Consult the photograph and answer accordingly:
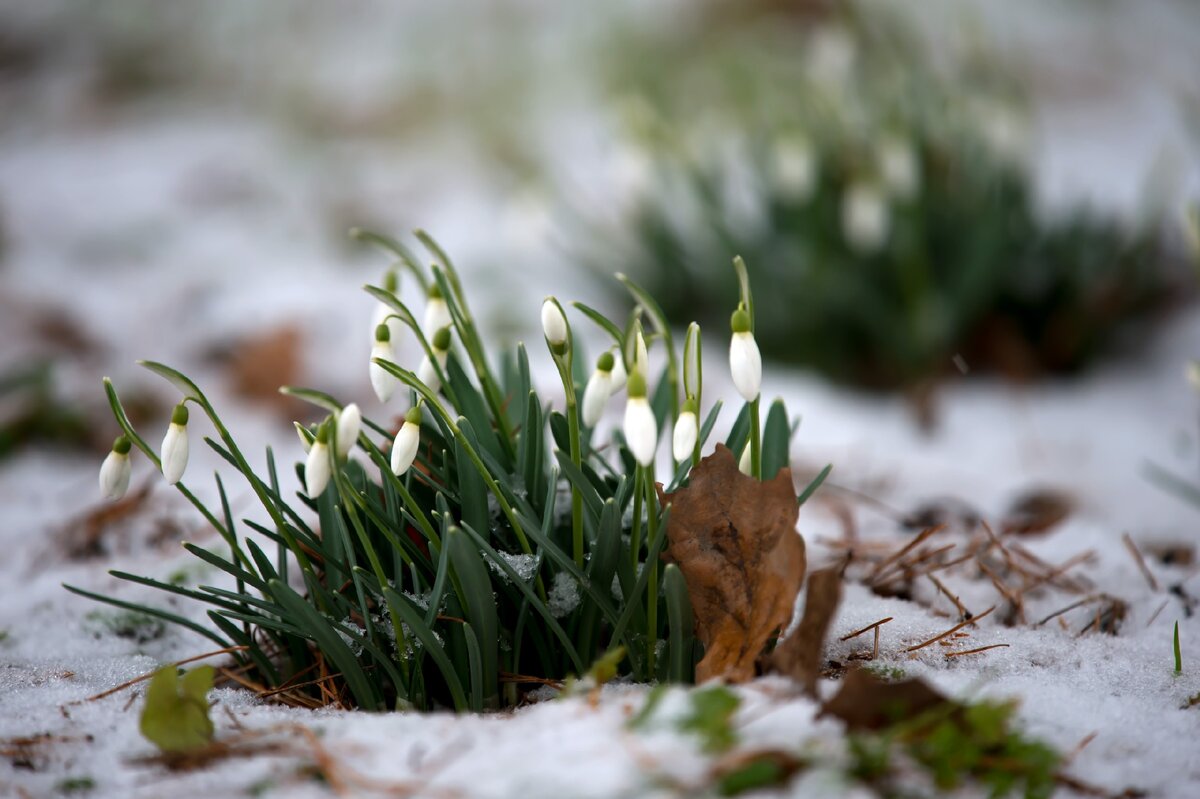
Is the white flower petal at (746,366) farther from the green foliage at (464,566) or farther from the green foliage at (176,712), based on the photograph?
the green foliage at (176,712)

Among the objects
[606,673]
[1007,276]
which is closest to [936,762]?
[606,673]

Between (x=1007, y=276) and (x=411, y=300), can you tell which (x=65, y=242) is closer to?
(x=411, y=300)

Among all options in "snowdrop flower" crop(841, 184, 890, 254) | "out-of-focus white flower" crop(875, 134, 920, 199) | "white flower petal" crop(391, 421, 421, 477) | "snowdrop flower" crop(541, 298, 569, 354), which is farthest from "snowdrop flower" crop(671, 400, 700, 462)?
"out-of-focus white flower" crop(875, 134, 920, 199)

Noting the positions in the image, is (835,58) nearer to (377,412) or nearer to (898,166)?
(898,166)

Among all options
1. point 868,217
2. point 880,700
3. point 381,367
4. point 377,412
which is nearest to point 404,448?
point 381,367

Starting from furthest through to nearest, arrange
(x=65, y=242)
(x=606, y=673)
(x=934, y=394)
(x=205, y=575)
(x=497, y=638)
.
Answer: (x=65, y=242)
(x=934, y=394)
(x=205, y=575)
(x=497, y=638)
(x=606, y=673)

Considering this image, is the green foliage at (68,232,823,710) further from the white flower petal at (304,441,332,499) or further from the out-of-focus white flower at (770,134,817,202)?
the out-of-focus white flower at (770,134,817,202)
